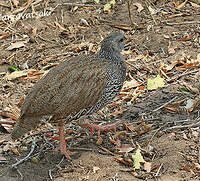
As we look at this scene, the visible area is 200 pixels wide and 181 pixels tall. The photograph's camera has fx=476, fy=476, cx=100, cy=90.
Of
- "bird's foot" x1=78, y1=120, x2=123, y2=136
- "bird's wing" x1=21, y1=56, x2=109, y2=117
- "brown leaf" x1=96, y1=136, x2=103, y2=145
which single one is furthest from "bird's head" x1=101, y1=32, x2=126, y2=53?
"brown leaf" x1=96, y1=136, x2=103, y2=145

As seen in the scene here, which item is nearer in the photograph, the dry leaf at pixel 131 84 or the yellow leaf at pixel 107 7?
the dry leaf at pixel 131 84

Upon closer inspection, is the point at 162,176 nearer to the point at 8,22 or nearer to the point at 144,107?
the point at 144,107

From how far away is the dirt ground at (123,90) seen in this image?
5.73m

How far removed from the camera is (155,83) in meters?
7.03

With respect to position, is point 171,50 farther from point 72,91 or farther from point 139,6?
point 72,91

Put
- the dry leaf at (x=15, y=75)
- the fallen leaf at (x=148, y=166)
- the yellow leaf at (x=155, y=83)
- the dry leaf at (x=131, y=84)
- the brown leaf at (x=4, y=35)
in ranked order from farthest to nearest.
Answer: the brown leaf at (x=4, y=35) < the dry leaf at (x=15, y=75) < the dry leaf at (x=131, y=84) < the yellow leaf at (x=155, y=83) < the fallen leaf at (x=148, y=166)

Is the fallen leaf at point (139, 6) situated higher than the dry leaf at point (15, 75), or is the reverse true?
the fallen leaf at point (139, 6)

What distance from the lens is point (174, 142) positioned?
19.4ft

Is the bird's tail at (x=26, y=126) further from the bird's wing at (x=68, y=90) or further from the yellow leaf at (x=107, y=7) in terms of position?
the yellow leaf at (x=107, y=7)

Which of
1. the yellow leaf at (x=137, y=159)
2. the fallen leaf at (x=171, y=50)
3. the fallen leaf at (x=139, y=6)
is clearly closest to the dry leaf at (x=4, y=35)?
the fallen leaf at (x=139, y=6)

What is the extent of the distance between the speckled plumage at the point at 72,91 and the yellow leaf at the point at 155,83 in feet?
2.31

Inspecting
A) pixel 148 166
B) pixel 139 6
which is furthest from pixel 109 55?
pixel 139 6

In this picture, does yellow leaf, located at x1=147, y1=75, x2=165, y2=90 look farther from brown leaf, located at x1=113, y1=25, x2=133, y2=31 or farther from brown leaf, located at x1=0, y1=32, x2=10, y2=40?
brown leaf, located at x1=0, y1=32, x2=10, y2=40

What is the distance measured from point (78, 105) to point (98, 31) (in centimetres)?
303
